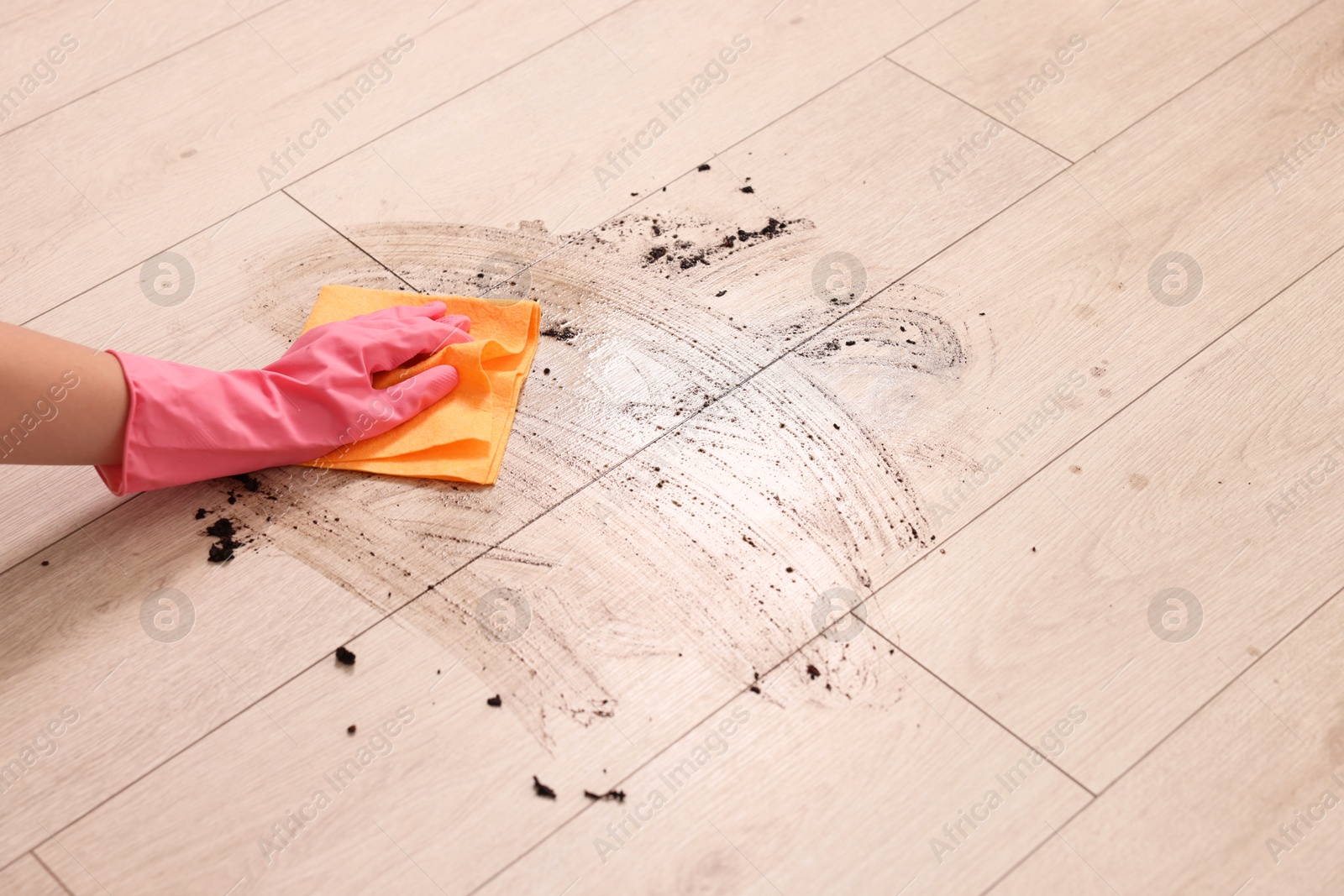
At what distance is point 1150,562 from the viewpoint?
1219 millimetres

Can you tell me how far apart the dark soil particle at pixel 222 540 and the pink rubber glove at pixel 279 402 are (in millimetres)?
60

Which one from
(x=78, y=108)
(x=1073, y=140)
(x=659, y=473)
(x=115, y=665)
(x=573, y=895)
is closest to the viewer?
(x=573, y=895)

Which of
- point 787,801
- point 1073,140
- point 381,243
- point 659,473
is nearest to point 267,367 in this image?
point 381,243

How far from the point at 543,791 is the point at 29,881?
51 centimetres

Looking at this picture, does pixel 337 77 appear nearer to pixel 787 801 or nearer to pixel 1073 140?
pixel 1073 140

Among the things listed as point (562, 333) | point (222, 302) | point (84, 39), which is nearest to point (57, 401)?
point (222, 302)

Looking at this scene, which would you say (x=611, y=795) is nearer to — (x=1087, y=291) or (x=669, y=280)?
(x=669, y=280)

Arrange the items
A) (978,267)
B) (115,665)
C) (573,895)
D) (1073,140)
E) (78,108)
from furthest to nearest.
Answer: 1. (78,108)
2. (1073,140)
3. (978,267)
4. (115,665)
5. (573,895)

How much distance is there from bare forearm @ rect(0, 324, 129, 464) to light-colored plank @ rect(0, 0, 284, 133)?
83 centimetres

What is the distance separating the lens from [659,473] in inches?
51.7

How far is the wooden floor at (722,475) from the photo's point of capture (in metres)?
1.07

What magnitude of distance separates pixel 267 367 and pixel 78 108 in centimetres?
81

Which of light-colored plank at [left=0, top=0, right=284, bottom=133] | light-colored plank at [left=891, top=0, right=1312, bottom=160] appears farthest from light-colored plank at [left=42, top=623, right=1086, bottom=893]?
light-colored plank at [left=0, top=0, right=284, bottom=133]

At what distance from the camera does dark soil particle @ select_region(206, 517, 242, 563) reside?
1256 millimetres
